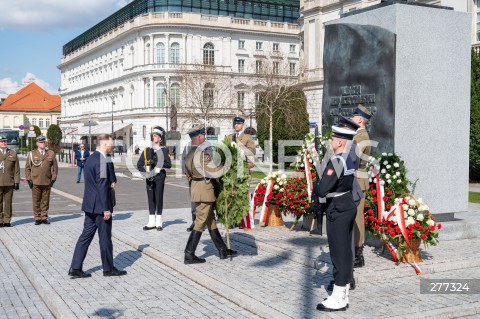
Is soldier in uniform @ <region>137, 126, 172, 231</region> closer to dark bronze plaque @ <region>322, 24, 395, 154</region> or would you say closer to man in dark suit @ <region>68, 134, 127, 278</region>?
dark bronze plaque @ <region>322, 24, 395, 154</region>

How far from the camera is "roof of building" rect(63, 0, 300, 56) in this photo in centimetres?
7588

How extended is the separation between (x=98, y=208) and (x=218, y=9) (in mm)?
73608

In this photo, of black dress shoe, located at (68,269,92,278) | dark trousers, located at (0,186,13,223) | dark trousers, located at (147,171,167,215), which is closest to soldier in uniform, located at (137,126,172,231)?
dark trousers, located at (147,171,167,215)

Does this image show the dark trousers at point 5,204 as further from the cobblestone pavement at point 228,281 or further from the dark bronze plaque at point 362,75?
the dark bronze plaque at point 362,75

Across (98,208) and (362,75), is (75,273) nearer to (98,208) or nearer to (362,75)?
(98,208)

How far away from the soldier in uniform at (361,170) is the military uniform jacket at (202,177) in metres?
2.14

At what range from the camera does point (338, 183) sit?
6281mm

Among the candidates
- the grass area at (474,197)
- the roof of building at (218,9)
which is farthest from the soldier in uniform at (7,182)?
the roof of building at (218,9)

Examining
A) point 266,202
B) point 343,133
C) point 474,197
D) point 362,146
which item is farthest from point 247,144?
point 474,197

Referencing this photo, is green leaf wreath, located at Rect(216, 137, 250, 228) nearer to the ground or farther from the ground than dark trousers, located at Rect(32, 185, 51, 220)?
farther from the ground

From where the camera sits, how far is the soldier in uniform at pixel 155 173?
12.4m

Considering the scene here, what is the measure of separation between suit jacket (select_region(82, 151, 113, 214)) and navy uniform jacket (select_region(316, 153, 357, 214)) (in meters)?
3.31

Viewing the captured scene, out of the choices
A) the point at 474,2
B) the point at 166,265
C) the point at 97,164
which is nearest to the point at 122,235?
the point at 166,265

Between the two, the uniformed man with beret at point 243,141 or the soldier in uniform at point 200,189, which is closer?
the soldier in uniform at point 200,189
